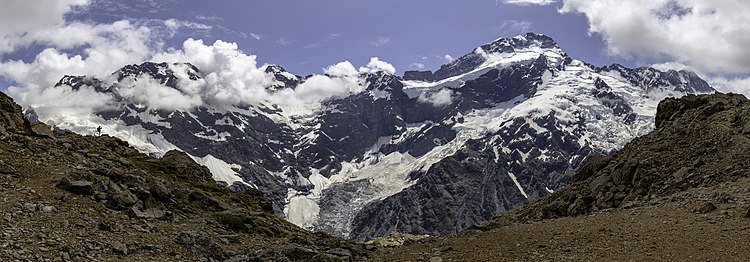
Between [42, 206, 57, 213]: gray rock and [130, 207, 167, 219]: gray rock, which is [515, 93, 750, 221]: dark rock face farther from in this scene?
[42, 206, 57, 213]: gray rock

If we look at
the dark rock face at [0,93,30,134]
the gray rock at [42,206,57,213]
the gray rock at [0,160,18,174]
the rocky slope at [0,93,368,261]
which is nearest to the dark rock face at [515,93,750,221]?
the rocky slope at [0,93,368,261]

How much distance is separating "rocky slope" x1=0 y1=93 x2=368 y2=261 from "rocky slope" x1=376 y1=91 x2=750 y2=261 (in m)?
7.86

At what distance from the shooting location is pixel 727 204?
31281 millimetres

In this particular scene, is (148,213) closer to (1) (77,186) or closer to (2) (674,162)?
(1) (77,186)

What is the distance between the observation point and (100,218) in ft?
93.8

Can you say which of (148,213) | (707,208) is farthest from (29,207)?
(707,208)

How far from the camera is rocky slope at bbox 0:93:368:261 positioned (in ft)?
81.1

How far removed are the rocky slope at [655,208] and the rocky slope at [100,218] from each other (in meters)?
7.86

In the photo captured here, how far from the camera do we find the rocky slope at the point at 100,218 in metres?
24.7

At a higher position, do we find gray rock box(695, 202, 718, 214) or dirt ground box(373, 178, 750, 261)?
gray rock box(695, 202, 718, 214)

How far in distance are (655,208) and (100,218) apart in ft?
95.1

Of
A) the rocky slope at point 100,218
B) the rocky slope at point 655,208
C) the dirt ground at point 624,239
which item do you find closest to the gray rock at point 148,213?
the rocky slope at point 100,218

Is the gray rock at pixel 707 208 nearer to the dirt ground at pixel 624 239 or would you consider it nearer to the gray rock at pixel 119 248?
the dirt ground at pixel 624 239

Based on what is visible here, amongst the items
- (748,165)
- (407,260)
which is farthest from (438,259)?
(748,165)
